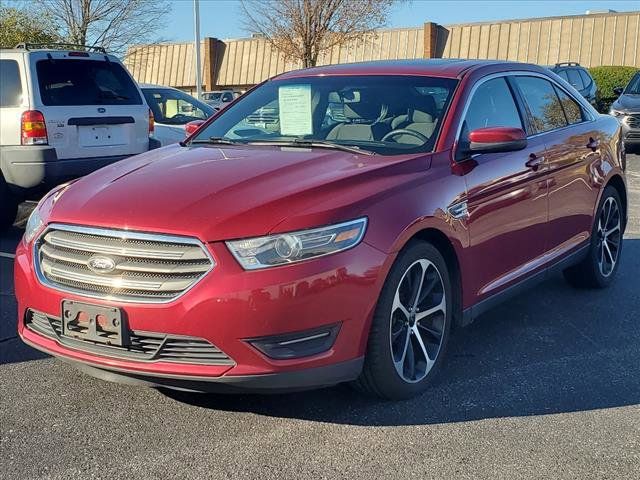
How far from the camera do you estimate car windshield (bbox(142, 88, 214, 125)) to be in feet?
37.3

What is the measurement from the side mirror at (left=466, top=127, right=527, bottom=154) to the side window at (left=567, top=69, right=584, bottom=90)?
16077 millimetres

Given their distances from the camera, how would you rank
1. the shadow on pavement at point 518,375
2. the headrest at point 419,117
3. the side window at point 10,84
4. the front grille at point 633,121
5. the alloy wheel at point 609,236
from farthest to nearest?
the front grille at point 633,121, the side window at point 10,84, the alloy wheel at point 609,236, the headrest at point 419,117, the shadow on pavement at point 518,375

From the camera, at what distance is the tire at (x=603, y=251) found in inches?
223

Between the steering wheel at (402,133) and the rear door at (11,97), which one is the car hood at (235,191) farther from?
the rear door at (11,97)

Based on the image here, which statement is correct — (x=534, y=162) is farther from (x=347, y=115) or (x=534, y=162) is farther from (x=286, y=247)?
(x=286, y=247)

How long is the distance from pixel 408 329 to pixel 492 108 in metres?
1.67

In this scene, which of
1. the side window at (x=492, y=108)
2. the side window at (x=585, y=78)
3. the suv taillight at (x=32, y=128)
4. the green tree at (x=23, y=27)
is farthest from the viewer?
the side window at (x=585, y=78)

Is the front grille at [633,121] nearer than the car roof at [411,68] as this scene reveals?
No

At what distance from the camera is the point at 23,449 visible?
126 inches

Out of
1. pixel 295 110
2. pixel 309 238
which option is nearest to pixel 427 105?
pixel 295 110

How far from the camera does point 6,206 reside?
766cm

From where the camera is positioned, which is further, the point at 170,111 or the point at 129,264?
the point at 170,111

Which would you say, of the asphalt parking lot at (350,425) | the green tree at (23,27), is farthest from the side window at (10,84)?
the green tree at (23,27)

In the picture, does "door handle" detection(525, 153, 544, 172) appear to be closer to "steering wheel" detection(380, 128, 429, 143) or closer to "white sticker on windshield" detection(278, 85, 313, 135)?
"steering wheel" detection(380, 128, 429, 143)
